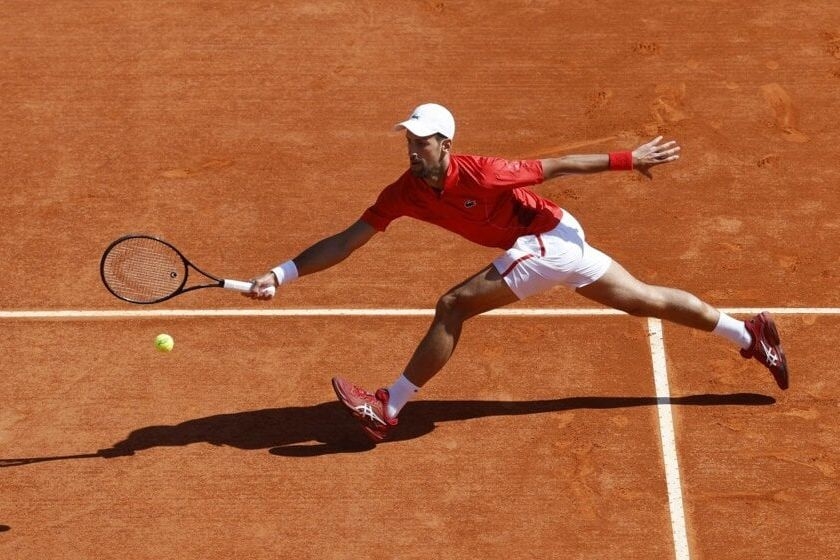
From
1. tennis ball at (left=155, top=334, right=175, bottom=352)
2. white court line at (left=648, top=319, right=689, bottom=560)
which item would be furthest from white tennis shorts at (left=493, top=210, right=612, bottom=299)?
tennis ball at (left=155, top=334, right=175, bottom=352)

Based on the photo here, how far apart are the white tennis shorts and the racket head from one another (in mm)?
1971

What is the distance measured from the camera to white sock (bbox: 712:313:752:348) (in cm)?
855

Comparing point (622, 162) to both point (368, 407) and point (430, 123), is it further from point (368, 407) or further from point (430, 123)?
point (368, 407)

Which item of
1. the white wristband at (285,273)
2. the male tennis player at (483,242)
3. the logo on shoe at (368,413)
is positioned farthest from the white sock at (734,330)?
the white wristband at (285,273)

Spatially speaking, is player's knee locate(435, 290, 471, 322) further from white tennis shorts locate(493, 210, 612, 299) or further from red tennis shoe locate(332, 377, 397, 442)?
red tennis shoe locate(332, 377, 397, 442)

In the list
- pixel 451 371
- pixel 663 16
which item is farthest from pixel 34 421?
pixel 663 16

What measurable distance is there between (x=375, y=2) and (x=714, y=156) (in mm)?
3670

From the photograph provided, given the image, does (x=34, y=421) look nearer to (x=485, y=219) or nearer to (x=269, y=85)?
(x=485, y=219)

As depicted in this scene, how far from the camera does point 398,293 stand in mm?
9633

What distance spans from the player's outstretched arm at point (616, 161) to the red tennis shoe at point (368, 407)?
5.62ft

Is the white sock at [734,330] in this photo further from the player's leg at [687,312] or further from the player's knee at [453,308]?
the player's knee at [453,308]

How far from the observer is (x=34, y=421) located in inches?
341

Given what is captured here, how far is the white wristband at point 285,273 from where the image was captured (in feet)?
26.7

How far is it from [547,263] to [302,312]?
2.11m
